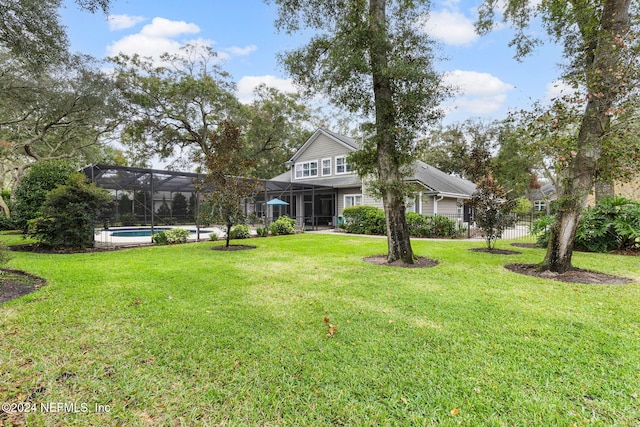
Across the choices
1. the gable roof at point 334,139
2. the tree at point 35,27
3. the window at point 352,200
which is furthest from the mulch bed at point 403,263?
the gable roof at point 334,139

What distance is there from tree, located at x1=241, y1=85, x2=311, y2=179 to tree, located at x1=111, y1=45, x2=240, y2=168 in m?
2.69

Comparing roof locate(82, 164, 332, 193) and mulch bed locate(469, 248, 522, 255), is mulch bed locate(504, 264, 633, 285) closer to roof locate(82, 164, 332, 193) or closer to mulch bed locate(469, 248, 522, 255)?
mulch bed locate(469, 248, 522, 255)

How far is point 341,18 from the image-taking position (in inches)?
323

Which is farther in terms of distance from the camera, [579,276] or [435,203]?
[435,203]

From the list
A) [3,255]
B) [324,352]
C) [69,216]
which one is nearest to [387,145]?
[324,352]

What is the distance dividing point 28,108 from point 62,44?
14.9 m

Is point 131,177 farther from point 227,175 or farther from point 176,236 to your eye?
point 227,175

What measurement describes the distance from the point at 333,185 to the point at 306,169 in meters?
3.44

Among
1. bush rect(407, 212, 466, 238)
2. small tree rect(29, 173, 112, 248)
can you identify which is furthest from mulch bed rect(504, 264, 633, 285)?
small tree rect(29, 173, 112, 248)

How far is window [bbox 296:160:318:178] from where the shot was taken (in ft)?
70.9

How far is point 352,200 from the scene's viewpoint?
786 inches

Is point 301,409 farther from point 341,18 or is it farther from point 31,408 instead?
point 341,18

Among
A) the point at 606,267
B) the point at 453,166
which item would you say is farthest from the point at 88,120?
the point at 453,166

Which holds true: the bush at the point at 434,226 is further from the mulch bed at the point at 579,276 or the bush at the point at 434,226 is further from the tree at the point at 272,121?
the tree at the point at 272,121
